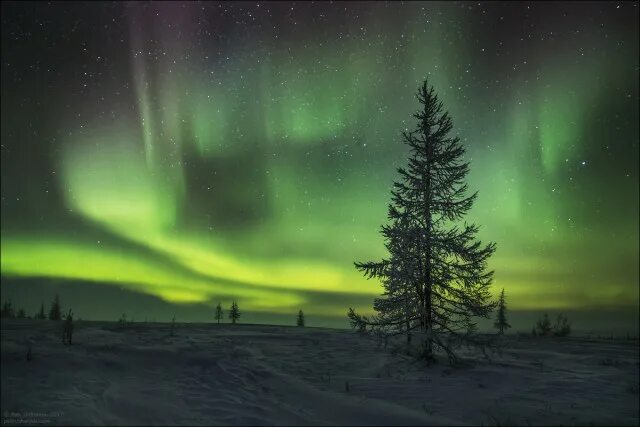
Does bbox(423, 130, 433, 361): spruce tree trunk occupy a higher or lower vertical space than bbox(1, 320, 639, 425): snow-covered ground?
higher

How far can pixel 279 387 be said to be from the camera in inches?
374

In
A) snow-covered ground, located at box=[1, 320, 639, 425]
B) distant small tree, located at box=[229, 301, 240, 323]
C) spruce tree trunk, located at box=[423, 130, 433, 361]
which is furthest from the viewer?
distant small tree, located at box=[229, 301, 240, 323]

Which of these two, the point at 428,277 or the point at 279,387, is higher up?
the point at 428,277

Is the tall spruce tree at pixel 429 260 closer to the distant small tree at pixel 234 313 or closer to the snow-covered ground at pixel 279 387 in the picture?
the snow-covered ground at pixel 279 387

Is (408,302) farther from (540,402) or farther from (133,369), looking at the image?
(133,369)

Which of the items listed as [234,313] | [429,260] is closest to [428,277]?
[429,260]

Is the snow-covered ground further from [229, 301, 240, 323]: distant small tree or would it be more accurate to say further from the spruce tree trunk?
[229, 301, 240, 323]: distant small tree

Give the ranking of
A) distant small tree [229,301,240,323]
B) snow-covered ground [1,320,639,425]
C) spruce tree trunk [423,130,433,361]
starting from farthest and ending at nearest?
distant small tree [229,301,240,323]
spruce tree trunk [423,130,433,361]
snow-covered ground [1,320,639,425]

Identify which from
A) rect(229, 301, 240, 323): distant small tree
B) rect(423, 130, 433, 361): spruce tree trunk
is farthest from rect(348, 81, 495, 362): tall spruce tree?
rect(229, 301, 240, 323): distant small tree

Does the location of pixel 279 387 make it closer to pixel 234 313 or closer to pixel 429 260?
pixel 429 260

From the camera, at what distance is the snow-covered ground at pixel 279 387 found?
23.0ft

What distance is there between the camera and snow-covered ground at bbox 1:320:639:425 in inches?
276

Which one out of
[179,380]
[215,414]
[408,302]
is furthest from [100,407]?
[408,302]

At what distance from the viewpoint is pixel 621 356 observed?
53.4ft
